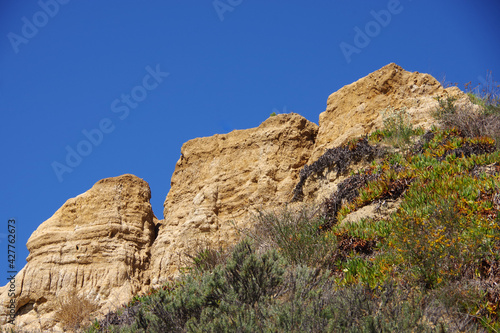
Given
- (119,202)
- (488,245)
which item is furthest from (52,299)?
(488,245)

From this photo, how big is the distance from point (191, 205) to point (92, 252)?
3.47m

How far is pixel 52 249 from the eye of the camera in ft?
51.3

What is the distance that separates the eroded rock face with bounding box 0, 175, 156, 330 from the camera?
47.9ft

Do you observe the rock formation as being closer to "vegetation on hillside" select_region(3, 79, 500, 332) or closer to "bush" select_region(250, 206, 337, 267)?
"vegetation on hillside" select_region(3, 79, 500, 332)

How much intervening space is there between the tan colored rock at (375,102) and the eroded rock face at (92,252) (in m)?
6.41

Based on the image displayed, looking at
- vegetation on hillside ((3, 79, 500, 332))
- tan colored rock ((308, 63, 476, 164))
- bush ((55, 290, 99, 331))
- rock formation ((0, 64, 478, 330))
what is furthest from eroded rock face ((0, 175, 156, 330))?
tan colored rock ((308, 63, 476, 164))

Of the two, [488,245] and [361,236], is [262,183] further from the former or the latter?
[488,245]

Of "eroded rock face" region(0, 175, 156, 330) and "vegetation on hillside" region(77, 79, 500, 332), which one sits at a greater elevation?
"eroded rock face" region(0, 175, 156, 330)

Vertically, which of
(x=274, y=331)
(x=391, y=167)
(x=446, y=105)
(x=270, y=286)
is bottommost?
(x=274, y=331)

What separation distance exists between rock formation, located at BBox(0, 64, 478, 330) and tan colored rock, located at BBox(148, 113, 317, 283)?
0.12 ft

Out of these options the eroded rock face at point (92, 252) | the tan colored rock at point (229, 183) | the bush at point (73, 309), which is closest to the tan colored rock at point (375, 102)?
the tan colored rock at point (229, 183)

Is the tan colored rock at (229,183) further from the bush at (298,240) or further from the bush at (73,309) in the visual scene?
the bush at (298,240)

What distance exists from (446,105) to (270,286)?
924cm

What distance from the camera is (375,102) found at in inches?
594
